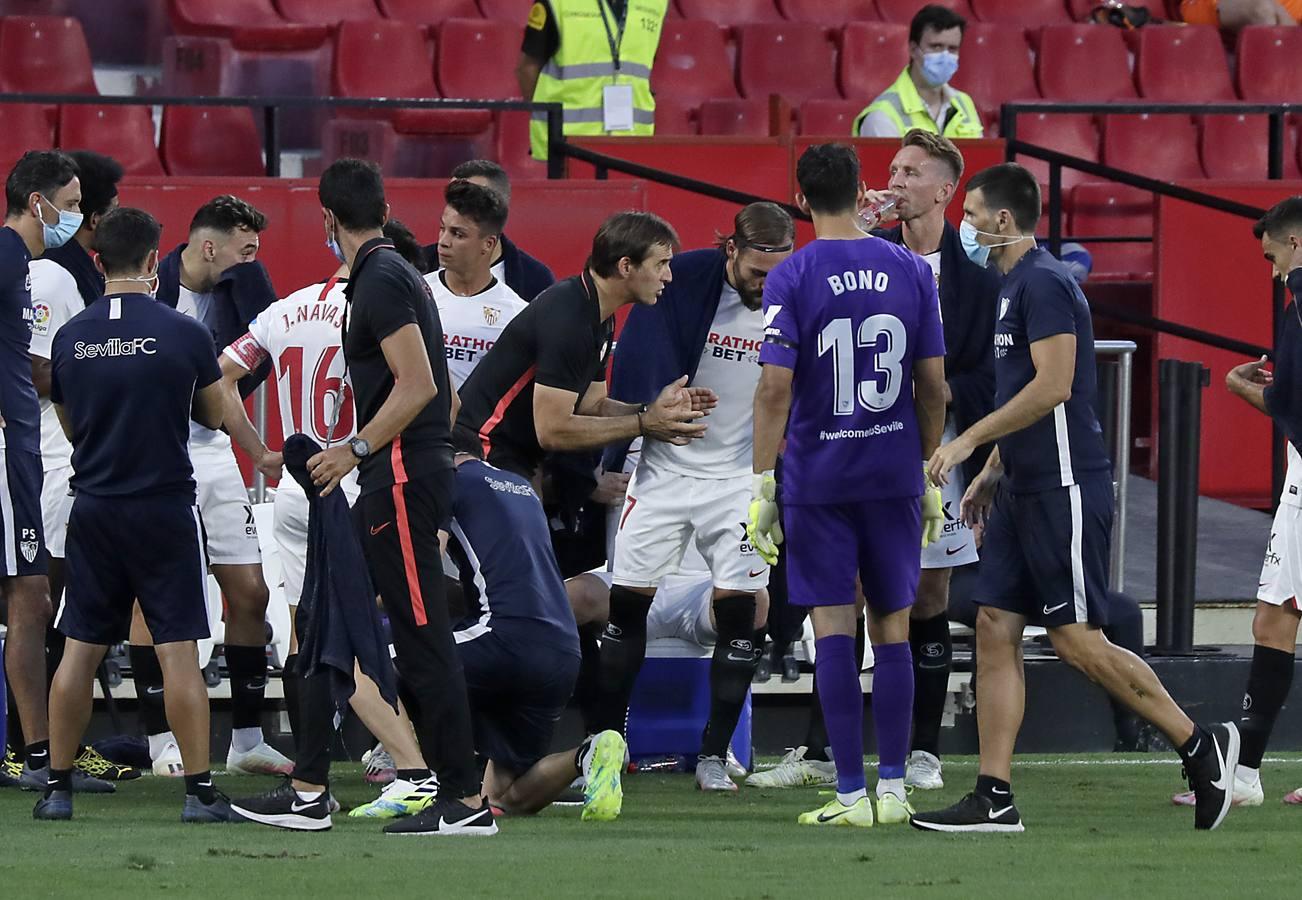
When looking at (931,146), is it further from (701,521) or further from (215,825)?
(215,825)

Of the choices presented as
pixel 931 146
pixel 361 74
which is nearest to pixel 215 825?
pixel 931 146

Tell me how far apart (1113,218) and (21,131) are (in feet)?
19.6

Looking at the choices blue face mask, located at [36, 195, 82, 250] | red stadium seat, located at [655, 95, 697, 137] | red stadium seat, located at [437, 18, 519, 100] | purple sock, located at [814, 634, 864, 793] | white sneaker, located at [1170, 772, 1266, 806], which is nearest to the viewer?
purple sock, located at [814, 634, 864, 793]

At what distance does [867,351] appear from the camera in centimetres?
581

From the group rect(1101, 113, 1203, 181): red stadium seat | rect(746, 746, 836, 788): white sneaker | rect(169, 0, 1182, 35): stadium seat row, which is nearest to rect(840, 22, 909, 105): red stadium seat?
rect(169, 0, 1182, 35): stadium seat row

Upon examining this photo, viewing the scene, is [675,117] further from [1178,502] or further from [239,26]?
[1178,502]

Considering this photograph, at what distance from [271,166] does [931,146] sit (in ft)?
11.7

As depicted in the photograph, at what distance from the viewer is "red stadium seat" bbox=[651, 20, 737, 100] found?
A: 12539 millimetres

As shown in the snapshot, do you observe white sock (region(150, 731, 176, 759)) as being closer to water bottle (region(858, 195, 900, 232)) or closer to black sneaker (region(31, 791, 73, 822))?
black sneaker (region(31, 791, 73, 822))

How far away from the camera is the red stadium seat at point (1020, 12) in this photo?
13.6m

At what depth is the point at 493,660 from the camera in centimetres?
584

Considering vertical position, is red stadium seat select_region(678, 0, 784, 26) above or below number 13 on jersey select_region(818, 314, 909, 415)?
above

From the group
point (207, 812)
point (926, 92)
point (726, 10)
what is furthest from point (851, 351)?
point (726, 10)

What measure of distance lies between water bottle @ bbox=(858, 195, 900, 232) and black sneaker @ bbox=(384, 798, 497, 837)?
259 centimetres
